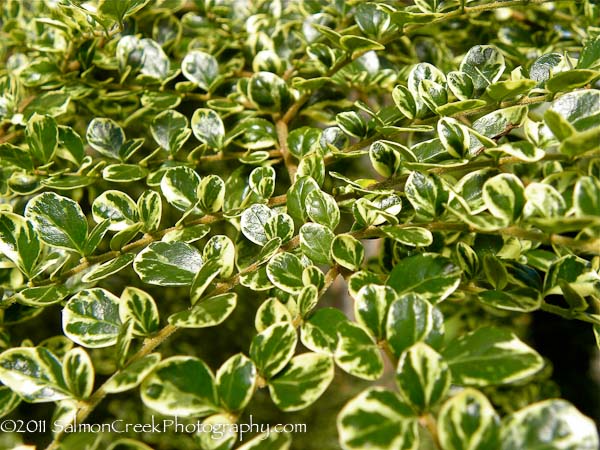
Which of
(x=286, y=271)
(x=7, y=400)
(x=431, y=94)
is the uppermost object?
(x=431, y=94)

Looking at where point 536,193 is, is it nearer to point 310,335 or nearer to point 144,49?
point 310,335

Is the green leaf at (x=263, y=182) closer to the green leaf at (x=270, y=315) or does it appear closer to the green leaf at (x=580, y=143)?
the green leaf at (x=270, y=315)

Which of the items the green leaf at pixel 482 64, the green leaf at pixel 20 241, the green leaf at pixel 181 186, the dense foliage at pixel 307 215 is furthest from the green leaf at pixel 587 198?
the green leaf at pixel 20 241

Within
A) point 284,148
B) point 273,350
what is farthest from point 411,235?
point 284,148

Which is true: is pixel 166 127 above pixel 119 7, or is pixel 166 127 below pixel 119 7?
below

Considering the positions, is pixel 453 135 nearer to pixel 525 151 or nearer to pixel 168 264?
pixel 525 151

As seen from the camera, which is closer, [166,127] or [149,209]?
[149,209]

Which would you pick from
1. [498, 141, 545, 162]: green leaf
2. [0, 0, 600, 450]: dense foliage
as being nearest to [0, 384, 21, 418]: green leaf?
[0, 0, 600, 450]: dense foliage
